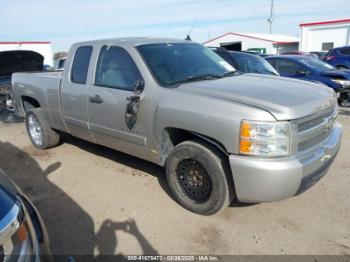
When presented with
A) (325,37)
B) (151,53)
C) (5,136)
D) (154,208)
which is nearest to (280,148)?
(154,208)

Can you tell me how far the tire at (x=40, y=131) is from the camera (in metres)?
5.95

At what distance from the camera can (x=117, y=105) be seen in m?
4.17

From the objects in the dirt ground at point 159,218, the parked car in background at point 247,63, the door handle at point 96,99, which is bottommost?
the dirt ground at point 159,218

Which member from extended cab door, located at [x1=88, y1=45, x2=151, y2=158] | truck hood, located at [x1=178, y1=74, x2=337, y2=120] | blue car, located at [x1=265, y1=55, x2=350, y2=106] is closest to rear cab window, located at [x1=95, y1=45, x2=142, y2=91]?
extended cab door, located at [x1=88, y1=45, x2=151, y2=158]

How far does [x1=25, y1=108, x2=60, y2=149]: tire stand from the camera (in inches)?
234

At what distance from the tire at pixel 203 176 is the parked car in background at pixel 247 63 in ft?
15.9

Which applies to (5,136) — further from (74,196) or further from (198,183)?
(198,183)

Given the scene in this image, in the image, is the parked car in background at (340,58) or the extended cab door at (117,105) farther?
the parked car in background at (340,58)

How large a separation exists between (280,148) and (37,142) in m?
4.87

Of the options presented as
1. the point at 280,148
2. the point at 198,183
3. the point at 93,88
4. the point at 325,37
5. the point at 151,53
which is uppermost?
the point at 151,53

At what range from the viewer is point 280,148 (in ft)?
9.79

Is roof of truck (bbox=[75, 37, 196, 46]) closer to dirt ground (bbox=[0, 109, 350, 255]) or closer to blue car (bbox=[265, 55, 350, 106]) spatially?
dirt ground (bbox=[0, 109, 350, 255])

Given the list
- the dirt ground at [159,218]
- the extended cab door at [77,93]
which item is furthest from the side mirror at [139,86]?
the dirt ground at [159,218]

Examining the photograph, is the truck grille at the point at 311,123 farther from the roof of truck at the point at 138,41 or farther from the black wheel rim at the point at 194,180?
the roof of truck at the point at 138,41
